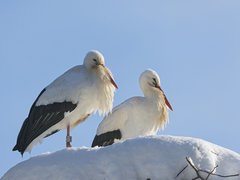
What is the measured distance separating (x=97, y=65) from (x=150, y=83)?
977 millimetres

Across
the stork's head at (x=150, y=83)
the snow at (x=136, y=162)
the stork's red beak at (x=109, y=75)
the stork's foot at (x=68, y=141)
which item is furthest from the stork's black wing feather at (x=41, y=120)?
the snow at (x=136, y=162)

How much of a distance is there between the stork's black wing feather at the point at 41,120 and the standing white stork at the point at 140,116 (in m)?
0.96

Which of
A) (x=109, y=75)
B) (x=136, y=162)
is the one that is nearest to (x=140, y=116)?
(x=109, y=75)

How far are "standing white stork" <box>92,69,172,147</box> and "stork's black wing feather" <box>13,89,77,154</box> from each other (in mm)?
964

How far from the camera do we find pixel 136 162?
3.75 metres

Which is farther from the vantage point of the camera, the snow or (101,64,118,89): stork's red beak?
(101,64,118,89): stork's red beak

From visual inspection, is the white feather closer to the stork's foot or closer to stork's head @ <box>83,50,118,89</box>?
stork's head @ <box>83,50,118,89</box>

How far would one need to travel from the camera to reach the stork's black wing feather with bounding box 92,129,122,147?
10.0 meters

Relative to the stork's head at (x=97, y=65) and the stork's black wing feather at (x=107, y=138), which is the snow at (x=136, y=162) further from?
the stork's black wing feather at (x=107, y=138)

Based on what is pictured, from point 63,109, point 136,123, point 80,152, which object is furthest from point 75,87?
point 80,152

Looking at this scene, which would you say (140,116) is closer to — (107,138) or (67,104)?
(107,138)

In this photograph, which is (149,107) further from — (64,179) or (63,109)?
(64,179)

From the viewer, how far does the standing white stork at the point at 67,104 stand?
361 inches

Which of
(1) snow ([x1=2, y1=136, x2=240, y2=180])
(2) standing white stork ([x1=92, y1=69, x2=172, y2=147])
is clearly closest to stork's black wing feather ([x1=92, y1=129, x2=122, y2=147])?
(2) standing white stork ([x1=92, y1=69, x2=172, y2=147])
